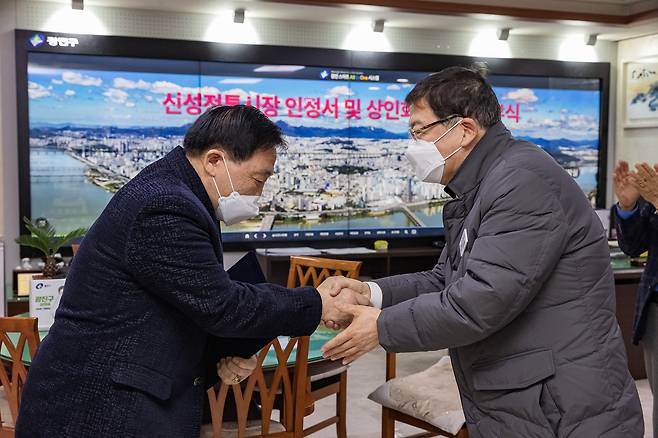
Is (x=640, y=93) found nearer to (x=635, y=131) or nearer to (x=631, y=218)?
(x=635, y=131)

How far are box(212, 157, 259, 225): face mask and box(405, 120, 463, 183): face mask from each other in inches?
18.0

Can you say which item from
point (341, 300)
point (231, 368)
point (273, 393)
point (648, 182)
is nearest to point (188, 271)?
point (231, 368)

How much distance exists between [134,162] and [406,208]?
2.41 meters

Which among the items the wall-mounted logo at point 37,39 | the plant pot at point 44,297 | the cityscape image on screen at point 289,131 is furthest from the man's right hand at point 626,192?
the wall-mounted logo at point 37,39

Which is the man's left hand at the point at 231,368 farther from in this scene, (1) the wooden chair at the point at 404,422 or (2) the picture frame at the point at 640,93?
(2) the picture frame at the point at 640,93

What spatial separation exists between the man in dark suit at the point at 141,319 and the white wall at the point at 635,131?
6.47 m

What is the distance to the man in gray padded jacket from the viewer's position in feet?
A: 5.54

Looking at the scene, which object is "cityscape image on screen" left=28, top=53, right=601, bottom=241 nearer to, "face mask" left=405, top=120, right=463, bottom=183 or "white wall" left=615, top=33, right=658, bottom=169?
"white wall" left=615, top=33, right=658, bottom=169

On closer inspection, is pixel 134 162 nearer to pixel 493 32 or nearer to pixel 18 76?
pixel 18 76

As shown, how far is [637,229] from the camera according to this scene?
3.33 meters

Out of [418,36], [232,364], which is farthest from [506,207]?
[418,36]

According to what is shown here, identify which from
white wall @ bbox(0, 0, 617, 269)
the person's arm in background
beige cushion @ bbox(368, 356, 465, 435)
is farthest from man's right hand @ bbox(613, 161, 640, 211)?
white wall @ bbox(0, 0, 617, 269)

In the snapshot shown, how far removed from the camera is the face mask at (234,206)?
1.80 meters

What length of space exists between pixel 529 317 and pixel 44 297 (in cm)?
258
